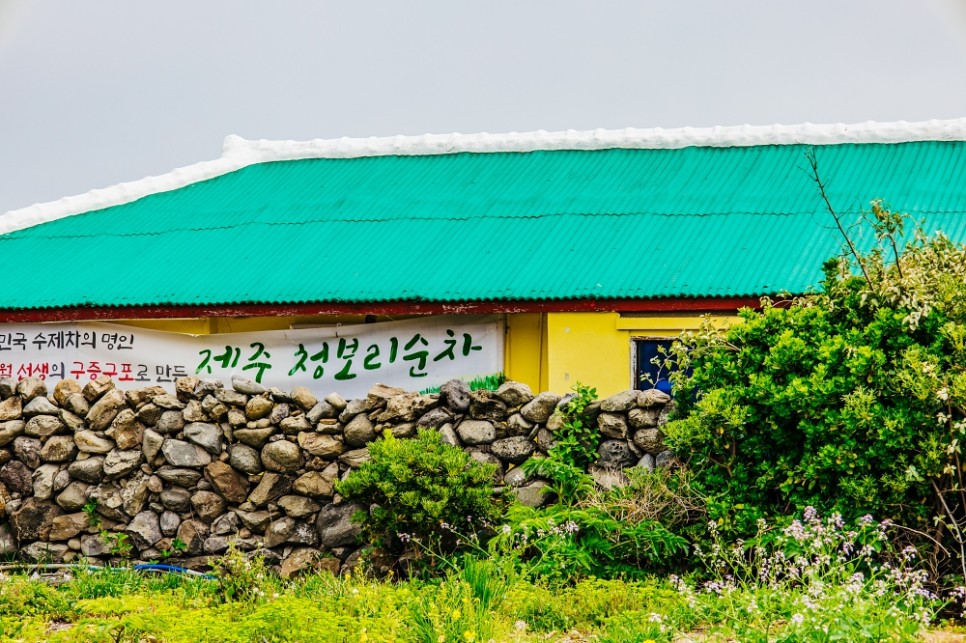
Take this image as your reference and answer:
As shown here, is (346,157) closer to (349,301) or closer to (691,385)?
(349,301)

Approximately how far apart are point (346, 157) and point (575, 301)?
5980mm

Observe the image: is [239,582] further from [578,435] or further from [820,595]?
[820,595]

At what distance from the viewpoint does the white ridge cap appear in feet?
51.6

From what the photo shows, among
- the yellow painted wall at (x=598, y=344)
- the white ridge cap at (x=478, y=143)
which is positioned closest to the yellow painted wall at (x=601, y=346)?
the yellow painted wall at (x=598, y=344)

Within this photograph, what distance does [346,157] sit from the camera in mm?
17375

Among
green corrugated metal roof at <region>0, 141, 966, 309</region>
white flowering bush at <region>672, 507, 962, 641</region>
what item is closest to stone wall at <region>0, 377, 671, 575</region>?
white flowering bush at <region>672, 507, 962, 641</region>

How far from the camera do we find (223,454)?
1021 cm

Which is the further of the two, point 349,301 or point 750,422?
point 349,301

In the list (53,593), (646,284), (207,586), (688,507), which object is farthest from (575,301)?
(53,593)

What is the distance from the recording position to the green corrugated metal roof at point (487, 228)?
12.8 meters

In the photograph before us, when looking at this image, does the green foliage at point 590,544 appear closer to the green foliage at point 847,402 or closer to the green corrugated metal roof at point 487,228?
the green foliage at point 847,402

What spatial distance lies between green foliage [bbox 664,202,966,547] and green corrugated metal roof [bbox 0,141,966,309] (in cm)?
342

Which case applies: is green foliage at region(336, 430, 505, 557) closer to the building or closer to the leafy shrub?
the leafy shrub

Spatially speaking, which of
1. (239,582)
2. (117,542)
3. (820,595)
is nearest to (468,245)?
(117,542)
